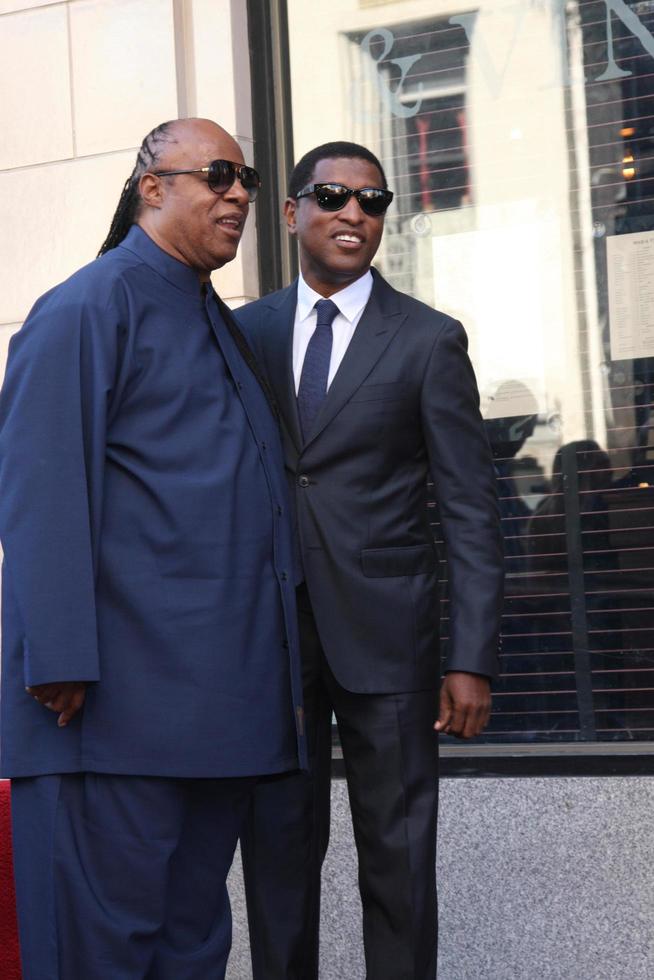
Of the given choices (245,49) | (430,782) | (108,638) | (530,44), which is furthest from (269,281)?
(108,638)

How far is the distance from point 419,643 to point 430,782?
0.36m

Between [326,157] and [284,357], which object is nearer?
[284,357]

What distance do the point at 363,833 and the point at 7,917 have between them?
92 cm

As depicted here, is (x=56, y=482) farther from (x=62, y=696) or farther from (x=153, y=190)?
(x=153, y=190)

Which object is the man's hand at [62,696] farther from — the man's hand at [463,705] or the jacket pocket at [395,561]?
the man's hand at [463,705]

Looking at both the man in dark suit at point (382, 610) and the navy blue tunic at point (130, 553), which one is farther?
the man in dark suit at point (382, 610)

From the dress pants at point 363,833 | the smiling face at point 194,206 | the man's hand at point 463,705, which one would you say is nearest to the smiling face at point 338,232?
the smiling face at point 194,206

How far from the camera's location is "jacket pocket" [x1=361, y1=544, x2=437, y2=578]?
3451mm

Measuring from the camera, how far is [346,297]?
3689 mm

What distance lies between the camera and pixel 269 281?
5355mm

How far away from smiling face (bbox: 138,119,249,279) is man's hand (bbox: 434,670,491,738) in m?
1.17

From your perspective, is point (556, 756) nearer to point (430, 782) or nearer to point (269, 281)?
point (430, 782)

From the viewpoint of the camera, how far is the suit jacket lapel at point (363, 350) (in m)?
3.50

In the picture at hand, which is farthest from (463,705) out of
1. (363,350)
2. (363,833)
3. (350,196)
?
(350,196)
